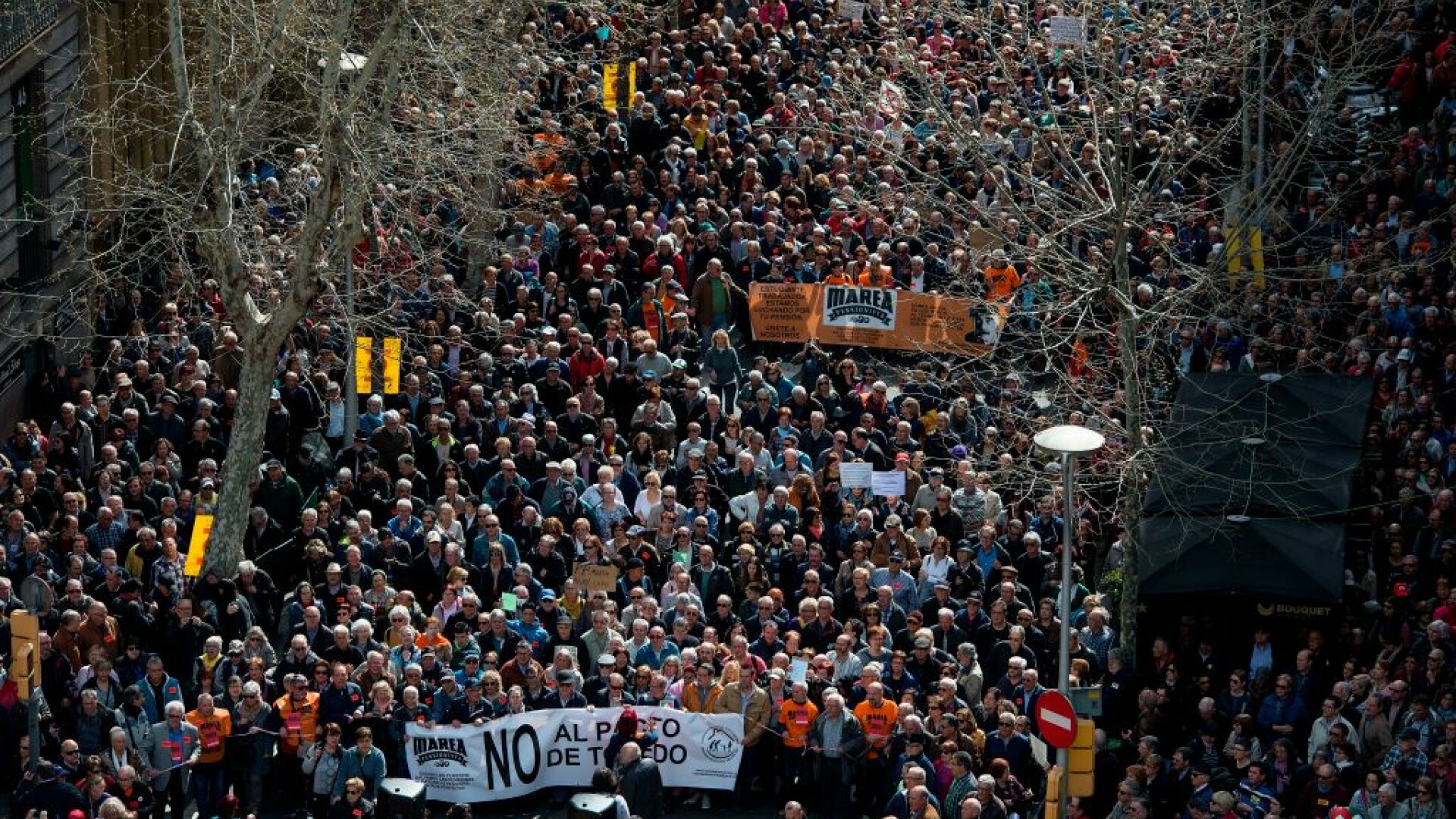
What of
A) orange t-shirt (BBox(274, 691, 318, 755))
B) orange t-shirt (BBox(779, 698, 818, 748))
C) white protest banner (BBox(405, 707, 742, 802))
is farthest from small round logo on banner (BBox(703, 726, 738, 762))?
orange t-shirt (BBox(274, 691, 318, 755))

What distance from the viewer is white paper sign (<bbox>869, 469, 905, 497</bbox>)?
97.6 ft

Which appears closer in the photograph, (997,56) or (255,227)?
(997,56)

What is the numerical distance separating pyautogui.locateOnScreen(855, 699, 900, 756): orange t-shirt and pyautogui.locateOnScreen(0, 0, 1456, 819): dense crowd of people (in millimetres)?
26

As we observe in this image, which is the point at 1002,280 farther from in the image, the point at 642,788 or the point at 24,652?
the point at 24,652

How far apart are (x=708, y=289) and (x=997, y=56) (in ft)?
21.4

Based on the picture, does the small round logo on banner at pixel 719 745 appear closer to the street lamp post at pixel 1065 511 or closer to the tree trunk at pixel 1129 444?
the street lamp post at pixel 1065 511

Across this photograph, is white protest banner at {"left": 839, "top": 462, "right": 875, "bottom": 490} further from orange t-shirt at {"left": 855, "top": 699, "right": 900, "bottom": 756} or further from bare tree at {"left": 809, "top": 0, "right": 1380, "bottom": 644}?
orange t-shirt at {"left": 855, "top": 699, "right": 900, "bottom": 756}

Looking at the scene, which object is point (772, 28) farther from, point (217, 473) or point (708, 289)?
point (217, 473)

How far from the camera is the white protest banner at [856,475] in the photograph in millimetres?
29828

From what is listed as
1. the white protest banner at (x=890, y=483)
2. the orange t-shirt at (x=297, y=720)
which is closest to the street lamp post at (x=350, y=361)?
the orange t-shirt at (x=297, y=720)

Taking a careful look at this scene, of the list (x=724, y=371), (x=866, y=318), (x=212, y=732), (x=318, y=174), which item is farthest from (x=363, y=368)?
(x=866, y=318)

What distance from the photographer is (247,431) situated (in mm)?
29359

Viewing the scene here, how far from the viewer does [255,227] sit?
3094cm

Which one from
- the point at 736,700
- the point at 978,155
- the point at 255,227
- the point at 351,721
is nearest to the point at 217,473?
the point at 255,227
